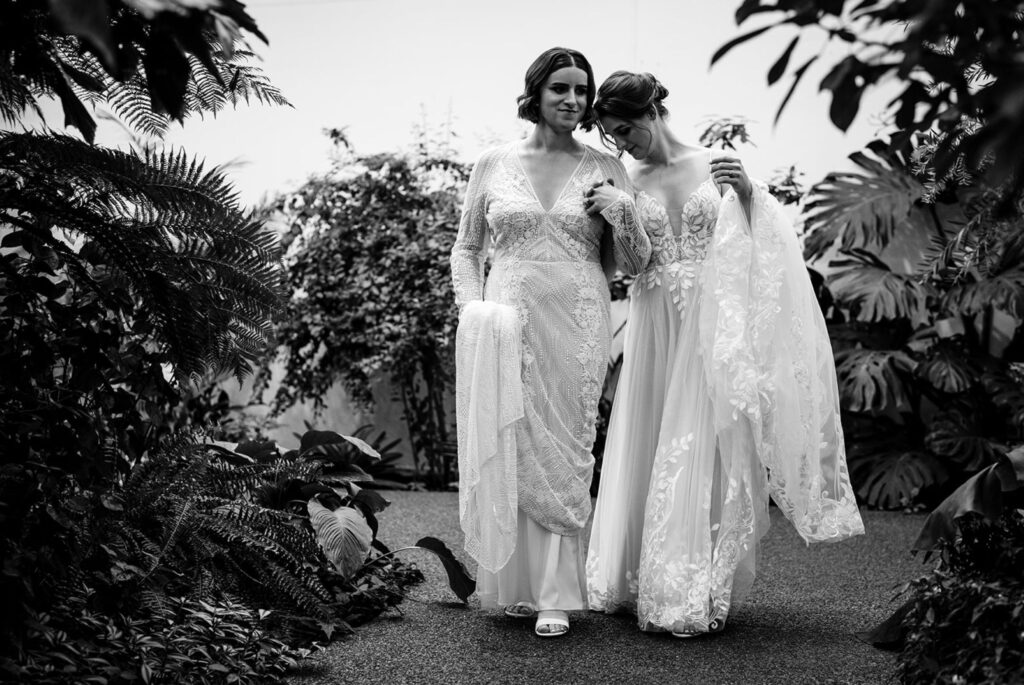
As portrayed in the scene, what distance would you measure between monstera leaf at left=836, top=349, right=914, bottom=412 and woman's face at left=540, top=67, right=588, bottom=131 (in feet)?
9.98

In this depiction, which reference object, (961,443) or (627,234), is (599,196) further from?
(961,443)

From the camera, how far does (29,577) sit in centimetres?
194

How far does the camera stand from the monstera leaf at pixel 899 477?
225 inches

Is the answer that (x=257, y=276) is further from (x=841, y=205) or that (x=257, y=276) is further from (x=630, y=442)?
(x=841, y=205)

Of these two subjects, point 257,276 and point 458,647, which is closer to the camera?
point 257,276

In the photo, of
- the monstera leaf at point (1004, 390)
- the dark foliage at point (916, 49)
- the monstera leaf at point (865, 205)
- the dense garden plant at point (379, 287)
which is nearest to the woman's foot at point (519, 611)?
the dark foliage at point (916, 49)

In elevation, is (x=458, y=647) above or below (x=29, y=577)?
below

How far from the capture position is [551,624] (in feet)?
9.98

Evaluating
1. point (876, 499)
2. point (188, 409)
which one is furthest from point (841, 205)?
point (188, 409)

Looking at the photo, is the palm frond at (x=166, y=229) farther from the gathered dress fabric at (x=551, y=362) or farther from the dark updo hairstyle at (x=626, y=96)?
the dark updo hairstyle at (x=626, y=96)

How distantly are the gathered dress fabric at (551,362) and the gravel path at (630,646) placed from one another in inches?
8.0

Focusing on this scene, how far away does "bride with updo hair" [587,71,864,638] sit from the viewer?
3.17m

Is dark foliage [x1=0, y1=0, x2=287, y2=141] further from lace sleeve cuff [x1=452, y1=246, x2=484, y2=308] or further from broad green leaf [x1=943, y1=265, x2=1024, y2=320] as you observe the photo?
broad green leaf [x1=943, y1=265, x2=1024, y2=320]

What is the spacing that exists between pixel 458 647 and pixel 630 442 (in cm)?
90
